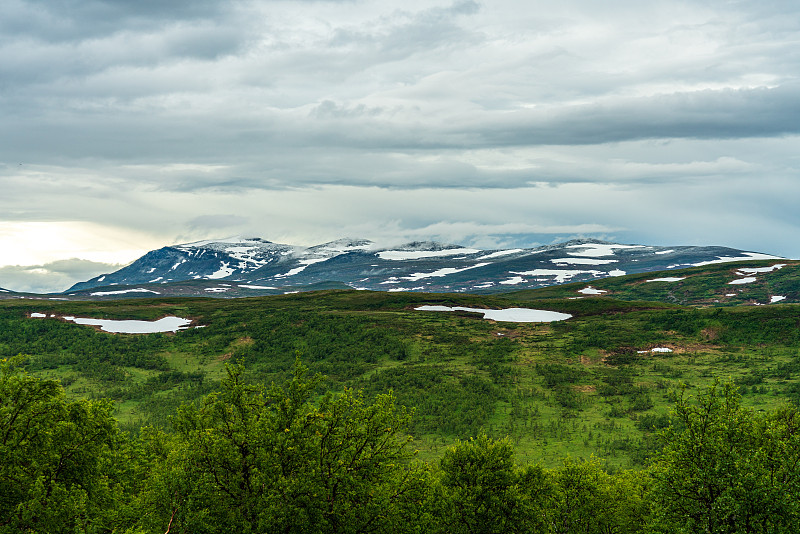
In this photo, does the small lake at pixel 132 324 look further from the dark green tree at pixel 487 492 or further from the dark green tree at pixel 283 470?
the dark green tree at pixel 283 470

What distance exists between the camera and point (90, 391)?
80562 millimetres

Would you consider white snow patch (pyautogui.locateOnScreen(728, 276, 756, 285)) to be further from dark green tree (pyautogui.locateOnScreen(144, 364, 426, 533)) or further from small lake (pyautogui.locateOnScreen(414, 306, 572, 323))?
dark green tree (pyautogui.locateOnScreen(144, 364, 426, 533))

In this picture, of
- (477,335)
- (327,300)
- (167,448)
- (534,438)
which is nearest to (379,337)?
(477,335)

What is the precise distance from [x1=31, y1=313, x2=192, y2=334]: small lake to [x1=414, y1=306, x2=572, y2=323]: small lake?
6295cm

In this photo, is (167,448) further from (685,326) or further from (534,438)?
(685,326)

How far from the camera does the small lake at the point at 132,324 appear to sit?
118688 millimetres

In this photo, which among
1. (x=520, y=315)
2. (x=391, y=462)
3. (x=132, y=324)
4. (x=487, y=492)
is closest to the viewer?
(x=391, y=462)

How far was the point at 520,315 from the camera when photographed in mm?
131750

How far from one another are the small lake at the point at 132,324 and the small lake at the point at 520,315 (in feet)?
207

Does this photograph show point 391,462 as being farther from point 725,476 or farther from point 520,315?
point 520,315

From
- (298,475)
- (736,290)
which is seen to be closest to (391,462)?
(298,475)

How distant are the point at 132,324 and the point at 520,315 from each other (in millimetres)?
96151

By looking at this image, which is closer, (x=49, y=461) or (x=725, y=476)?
(x=725, y=476)

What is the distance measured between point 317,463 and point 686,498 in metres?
17.2
